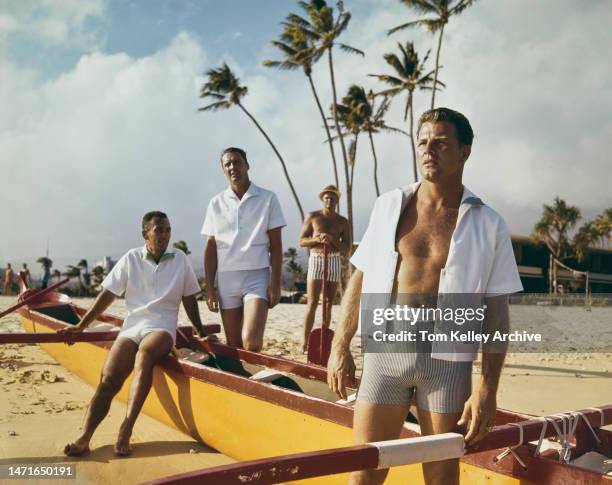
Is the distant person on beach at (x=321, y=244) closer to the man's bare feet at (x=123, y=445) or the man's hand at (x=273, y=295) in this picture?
the man's hand at (x=273, y=295)

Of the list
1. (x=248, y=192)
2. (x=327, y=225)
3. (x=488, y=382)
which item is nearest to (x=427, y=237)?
(x=488, y=382)

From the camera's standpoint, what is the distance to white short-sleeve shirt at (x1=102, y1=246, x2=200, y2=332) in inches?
180

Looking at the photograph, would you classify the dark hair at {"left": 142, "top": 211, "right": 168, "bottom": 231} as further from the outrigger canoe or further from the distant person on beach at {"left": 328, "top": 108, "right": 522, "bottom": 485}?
the distant person on beach at {"left": 328, "top": 108, "right": 522, "bottom": 485}

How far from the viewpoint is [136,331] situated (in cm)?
449

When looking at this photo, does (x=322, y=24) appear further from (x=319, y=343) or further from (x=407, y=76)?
(x=319, y=343)

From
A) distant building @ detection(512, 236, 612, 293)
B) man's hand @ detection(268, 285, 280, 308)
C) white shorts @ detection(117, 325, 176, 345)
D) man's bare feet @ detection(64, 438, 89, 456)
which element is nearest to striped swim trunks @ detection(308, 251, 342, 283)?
man's hand @ detection(268, 285, 280, 308)

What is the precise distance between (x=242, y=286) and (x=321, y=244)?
7.06 ft

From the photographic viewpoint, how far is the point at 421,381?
2066 mm

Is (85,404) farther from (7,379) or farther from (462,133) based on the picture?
(462,133)

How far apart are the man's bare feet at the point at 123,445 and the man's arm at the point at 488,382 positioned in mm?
A: 2679

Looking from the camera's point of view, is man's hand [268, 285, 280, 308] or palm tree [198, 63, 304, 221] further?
palm tree [198, 63, 304, 221]

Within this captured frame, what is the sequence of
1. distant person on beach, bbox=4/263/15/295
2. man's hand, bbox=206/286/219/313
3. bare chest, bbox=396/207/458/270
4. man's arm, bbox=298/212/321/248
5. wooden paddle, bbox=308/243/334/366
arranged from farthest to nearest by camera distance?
1. distant person on beach, bbox=4/263/15/295
2. man's arm, bbox=298/212/321/248
3. wooden paddle, bbox=308/243/334/366
4. man's hand, bbox=206/286/219/313
5. bare chest, bbox=396/207/458/270

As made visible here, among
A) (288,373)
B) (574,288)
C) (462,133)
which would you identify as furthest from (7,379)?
(574,288)

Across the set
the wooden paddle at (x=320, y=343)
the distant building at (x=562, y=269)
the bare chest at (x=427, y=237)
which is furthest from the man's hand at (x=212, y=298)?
the distant building at (x=562, y=269)
